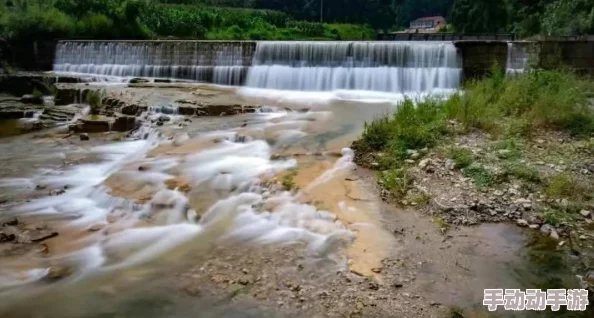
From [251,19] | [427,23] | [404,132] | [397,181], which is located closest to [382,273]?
[397,181]

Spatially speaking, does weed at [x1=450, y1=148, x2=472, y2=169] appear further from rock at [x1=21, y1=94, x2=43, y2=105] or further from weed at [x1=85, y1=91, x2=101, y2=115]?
rock at [x1=21, y1=94, x2=43, y2=105]

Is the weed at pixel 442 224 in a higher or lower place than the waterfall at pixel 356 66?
lower

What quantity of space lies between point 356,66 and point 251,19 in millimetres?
20036

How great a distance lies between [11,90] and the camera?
15344 millimetres

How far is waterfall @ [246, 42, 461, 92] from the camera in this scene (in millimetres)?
15008

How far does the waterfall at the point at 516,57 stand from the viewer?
14.2 metres

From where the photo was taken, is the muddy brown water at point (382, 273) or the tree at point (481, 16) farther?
the tree at point (481, 16)

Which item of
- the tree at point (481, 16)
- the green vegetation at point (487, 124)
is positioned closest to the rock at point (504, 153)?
the green vegetation at point (487, 124)

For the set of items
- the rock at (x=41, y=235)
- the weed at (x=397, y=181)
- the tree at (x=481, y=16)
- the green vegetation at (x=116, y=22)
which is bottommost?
the rock at (x=41, y=235)

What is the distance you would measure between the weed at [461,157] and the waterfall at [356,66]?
328 inches

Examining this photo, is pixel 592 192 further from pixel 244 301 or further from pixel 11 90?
pixel 11 90

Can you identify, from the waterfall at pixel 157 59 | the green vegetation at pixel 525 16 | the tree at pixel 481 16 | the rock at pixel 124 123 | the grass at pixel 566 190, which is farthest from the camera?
the tree at pixel 481 16

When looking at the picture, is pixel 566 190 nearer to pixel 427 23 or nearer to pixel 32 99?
pixel 32 99

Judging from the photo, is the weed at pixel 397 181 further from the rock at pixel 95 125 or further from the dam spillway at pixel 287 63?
the dam spillway at pixel 287 63
